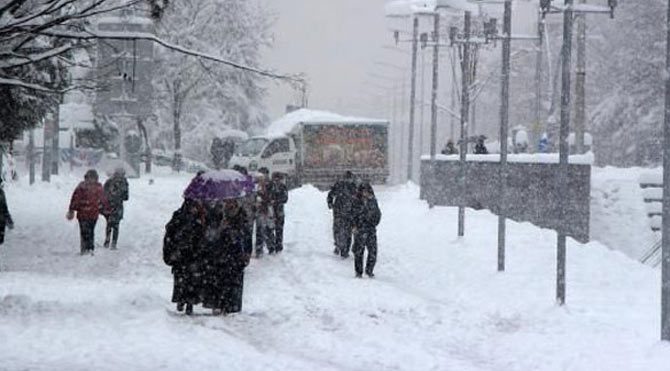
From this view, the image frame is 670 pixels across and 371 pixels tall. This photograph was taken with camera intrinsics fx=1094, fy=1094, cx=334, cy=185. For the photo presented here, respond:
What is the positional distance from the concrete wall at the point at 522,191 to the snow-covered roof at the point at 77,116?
27.2m

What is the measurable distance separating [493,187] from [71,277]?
47.7 feet

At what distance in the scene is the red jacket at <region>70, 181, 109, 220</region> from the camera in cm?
2041

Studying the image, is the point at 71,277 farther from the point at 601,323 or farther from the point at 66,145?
the point at 66,145

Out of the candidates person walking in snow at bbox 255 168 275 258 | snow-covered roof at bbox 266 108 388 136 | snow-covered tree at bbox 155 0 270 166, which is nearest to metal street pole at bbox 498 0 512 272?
person walking in snow at bbox 255 168 275 258

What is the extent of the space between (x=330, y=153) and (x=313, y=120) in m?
1.54

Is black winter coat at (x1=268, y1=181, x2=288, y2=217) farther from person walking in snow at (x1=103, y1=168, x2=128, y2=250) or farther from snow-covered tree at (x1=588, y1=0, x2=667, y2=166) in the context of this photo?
snow-covered tree at (x1=588, y1=0, x2=667, y2=166)

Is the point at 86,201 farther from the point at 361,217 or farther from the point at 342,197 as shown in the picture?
the point at 361,217

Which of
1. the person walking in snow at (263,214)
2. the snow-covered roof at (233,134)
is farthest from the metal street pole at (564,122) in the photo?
the snow-covered roof at (233,134)

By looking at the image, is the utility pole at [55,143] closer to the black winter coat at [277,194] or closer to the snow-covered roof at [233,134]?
the black winter coat at [277,194]

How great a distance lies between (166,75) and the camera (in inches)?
2255

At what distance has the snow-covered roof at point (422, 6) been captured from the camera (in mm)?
22031

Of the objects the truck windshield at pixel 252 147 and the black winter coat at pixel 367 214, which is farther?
the truck windshield at pixel 252 147

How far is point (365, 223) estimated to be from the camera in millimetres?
17859

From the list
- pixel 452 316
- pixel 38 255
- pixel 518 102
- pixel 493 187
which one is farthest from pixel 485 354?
pixel 518 102
